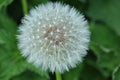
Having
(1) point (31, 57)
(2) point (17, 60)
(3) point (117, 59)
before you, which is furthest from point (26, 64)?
(3) point (117, 59)

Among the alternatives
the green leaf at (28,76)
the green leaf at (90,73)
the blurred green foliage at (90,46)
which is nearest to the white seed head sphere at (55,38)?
the blurred green foliage at (90,46)

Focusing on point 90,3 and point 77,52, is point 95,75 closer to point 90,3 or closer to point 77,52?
point 90,3

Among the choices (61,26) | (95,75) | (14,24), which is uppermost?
(14,24)

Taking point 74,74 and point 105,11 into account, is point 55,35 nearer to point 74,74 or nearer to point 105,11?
point 74,74

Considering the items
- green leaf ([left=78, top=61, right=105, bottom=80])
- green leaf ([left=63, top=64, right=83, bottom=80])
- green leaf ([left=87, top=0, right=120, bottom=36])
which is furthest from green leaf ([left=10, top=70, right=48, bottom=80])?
green leaf ([left=87, top=0, right=120, bottom=36])

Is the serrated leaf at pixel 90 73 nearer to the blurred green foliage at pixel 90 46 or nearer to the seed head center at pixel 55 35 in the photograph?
the blurred green foliage at pixel 90 46

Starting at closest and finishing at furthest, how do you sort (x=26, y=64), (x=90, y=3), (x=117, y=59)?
(x=26, y=64), (x=117, y=59), (x=90, y=3)

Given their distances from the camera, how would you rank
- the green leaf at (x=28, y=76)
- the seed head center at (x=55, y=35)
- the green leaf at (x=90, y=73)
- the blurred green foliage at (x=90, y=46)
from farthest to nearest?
the green leaf at (x=90, y=73) < the green leaf at (x=28, y=76) < the blurred green foliage at (x=90, y=46) < the seed head center at (x=55, y=35)
